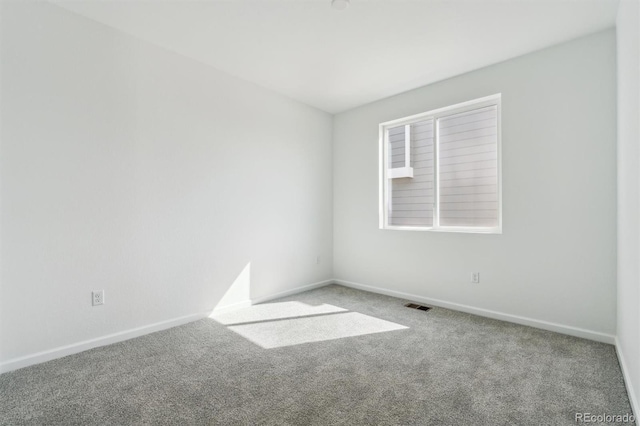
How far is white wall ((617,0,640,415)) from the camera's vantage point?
164 cm

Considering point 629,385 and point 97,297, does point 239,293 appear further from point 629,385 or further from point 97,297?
point 629,385

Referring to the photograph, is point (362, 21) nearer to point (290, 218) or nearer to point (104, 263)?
point (290, 218)

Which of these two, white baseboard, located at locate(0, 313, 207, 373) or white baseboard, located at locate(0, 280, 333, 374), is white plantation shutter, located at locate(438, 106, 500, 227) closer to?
white baseboard, located at locate(0, 280, 333, 374)

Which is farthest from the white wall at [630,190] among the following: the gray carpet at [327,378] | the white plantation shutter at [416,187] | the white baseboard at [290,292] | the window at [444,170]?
the white baseboard at [290,292]

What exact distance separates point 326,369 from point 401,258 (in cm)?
214

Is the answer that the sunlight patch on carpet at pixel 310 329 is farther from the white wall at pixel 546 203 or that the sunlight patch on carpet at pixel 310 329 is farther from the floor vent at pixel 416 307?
the white wall at pixel 546 203

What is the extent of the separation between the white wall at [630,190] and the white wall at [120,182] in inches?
128

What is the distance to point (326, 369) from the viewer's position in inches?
85.0

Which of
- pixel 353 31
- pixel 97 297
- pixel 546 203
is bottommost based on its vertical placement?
pixel 97 297

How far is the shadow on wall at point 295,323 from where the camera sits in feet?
8.91

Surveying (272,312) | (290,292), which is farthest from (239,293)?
(290,292)

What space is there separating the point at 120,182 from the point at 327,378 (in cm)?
235

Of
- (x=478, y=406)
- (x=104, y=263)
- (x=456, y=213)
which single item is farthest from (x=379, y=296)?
(x=104, y=263)

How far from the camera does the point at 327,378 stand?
2.04 m
